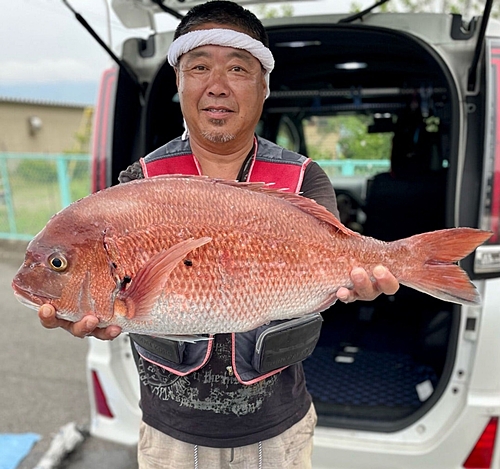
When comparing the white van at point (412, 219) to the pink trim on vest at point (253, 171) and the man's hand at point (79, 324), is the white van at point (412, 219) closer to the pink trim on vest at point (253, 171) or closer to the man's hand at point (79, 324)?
the pink trim on vest at point (253, 171)

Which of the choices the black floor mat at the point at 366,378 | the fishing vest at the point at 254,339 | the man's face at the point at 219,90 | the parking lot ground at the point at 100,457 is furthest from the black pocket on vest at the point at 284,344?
the parking lot ground at the point at 100,457

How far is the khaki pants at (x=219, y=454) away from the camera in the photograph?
196cm

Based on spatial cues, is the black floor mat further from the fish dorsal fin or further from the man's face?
the man's face

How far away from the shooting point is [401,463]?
257 cm

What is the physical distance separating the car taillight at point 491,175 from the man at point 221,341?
814 mm

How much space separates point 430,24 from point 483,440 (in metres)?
2.08

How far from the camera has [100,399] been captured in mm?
3025

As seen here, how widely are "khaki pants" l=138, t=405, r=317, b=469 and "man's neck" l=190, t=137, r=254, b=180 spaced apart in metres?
1.06

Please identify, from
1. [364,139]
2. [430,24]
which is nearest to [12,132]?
[364,139]

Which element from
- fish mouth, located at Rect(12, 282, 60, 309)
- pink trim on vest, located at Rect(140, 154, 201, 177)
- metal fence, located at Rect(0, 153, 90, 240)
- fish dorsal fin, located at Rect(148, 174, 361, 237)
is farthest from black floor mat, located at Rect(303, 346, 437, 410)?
metal fence, located at Rect(0, 153, 90, 240)

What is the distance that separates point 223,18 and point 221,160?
530 millimetres

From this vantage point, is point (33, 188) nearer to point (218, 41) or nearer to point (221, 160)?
point (221, 160)

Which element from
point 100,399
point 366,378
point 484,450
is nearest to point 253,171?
point 484,450

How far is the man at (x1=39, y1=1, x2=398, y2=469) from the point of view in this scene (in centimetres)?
186
